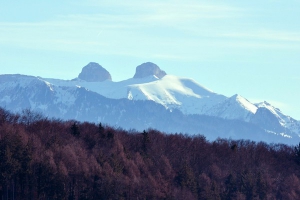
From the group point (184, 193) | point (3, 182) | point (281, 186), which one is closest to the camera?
point (3, 182)

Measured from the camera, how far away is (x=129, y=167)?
349 feet

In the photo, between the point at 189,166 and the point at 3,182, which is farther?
the point at 189,166

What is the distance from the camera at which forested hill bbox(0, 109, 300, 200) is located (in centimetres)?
9556

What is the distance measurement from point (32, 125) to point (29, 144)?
22196 millimetres

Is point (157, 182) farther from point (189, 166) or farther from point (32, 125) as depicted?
point (32, 125)

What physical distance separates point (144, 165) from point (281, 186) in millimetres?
18810

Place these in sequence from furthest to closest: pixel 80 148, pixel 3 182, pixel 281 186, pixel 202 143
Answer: pixel 202 143 → pixel 281 186 → pixel 80 148 → pixel 3 182

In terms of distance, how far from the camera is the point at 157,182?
10500 cm

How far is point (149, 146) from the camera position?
4685 inches

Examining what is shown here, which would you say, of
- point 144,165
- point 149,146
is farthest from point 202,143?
point 144,165

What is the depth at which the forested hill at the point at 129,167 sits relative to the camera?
95.6m

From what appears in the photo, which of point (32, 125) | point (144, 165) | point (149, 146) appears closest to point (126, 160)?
point (144, 165)

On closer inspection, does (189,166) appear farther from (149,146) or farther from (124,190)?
(124,190)

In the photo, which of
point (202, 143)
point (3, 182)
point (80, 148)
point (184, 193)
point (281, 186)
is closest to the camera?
point (3, 182)
